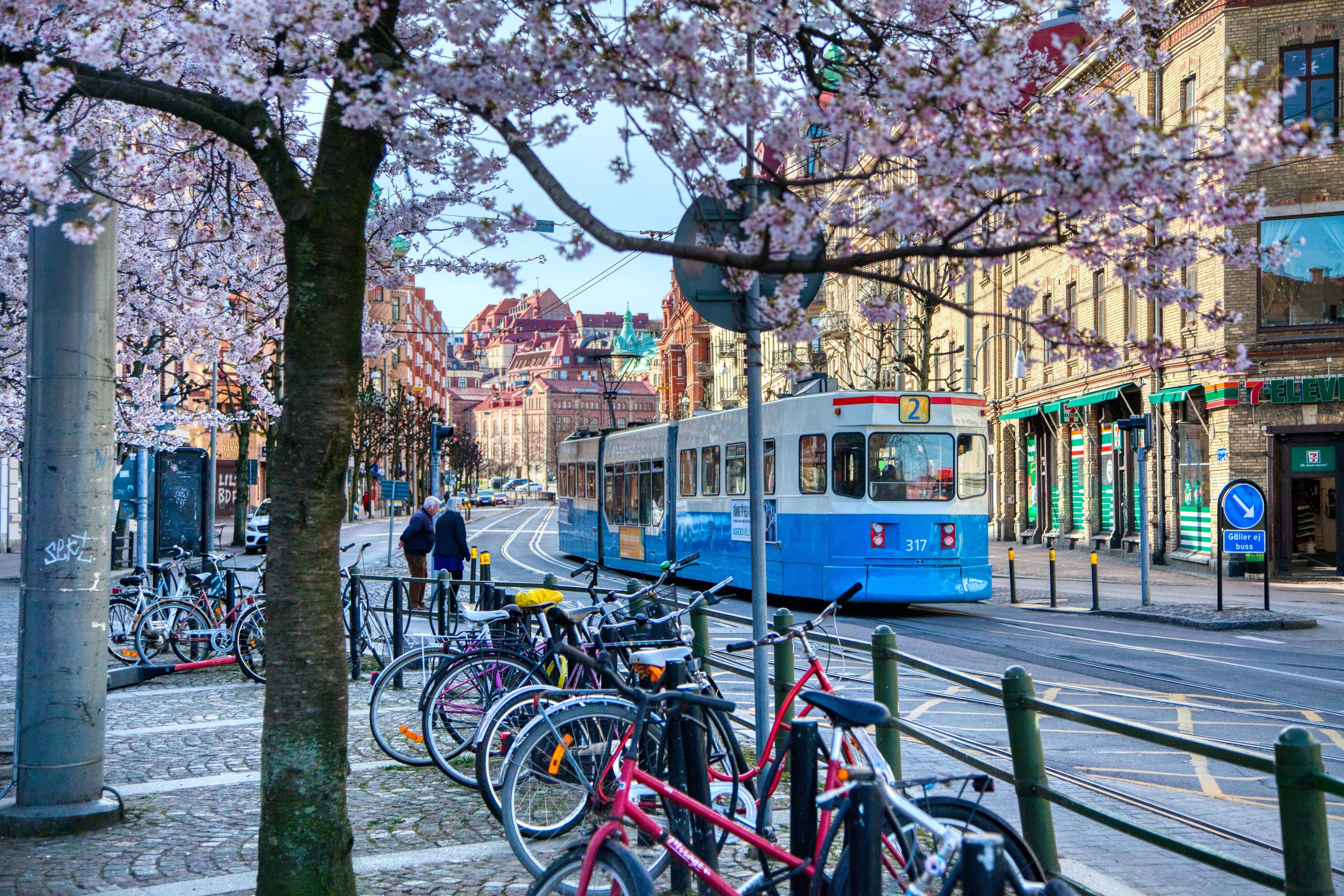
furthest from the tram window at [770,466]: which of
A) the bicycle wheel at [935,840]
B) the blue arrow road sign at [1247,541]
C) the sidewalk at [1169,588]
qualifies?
the bicycle wheel at [935,840]

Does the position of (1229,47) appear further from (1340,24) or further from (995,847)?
(1340,24)

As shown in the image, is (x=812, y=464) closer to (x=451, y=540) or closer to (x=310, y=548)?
(x=451, y=540)

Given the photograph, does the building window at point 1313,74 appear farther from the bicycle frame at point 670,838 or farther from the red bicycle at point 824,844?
the bicycle frame at point 670,838

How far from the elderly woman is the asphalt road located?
409cm

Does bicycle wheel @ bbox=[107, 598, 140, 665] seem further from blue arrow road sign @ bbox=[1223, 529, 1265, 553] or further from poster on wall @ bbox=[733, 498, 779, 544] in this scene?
blue arrow road sign @ bbox=[1223, 529, 1265, 553]

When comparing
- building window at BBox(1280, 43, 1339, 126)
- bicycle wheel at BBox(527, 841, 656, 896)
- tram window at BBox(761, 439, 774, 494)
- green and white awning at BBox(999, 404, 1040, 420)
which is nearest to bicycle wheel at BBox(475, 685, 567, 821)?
bicycle wheel at BBox(527, 841, 656, 896)

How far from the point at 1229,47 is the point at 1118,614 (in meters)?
16.3

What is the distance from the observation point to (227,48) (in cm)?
510

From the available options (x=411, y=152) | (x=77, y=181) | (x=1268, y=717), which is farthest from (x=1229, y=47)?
(x=1268, y=717)

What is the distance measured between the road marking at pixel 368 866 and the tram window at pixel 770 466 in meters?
13.0

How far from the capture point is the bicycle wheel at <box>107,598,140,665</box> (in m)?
13.2

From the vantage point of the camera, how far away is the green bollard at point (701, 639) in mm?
7738

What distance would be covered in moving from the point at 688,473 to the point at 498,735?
16182 millimetres

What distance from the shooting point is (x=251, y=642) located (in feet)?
39.1
